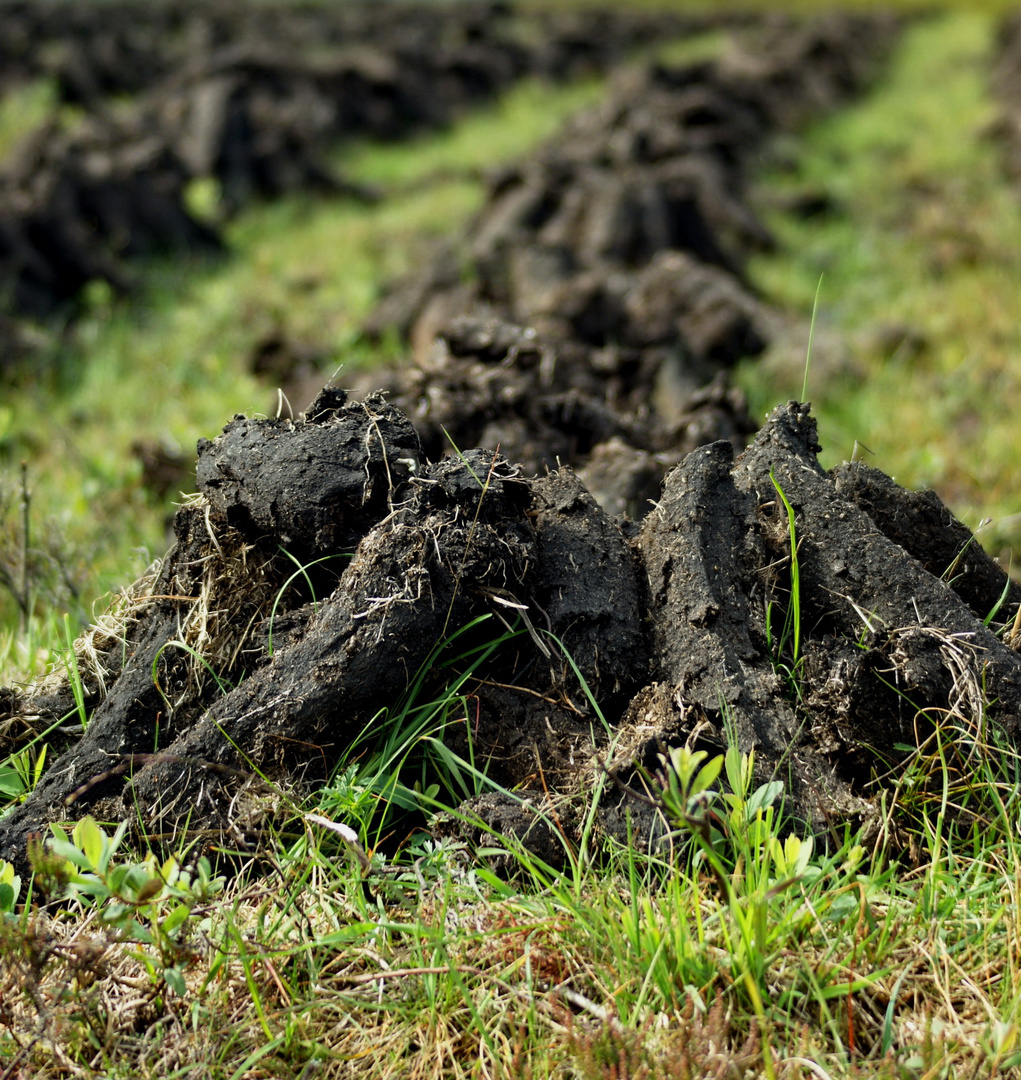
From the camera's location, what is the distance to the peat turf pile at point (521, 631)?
192 cm

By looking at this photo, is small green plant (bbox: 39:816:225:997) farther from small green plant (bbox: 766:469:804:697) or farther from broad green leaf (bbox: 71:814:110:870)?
small green plant (bbox: 766:469:804:697)

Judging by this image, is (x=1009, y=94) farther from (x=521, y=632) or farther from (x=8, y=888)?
(x=8, y=888)

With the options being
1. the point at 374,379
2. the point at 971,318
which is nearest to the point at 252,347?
the point at 374,379

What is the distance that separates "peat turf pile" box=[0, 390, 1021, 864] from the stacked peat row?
2.64 ft

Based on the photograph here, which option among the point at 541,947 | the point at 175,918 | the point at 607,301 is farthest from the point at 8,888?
the point at 607,301

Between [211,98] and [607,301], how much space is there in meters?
6.91

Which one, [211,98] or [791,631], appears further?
[211,98]

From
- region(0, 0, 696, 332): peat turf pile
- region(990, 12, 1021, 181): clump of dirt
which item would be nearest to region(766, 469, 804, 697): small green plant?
region(0, 0, 696, 332): peat turf pile

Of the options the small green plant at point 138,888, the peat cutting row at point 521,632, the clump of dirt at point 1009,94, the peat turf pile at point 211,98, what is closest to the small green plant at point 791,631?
the peat cutting row at point 521,632

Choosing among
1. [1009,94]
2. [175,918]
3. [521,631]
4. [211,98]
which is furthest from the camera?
[1009,94]

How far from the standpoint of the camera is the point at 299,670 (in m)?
1.96

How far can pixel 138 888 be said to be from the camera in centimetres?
156

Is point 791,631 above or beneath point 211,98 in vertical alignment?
beneath

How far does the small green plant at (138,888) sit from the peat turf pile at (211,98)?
18.3 feet
